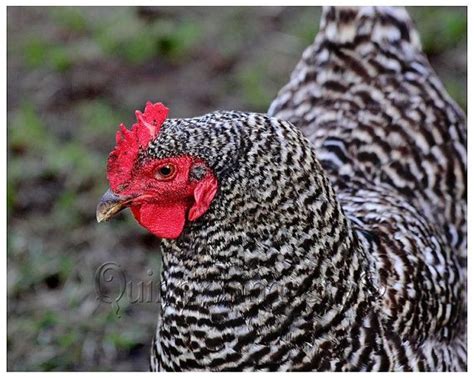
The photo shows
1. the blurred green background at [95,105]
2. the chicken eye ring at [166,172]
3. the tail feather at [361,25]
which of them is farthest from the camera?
the blurred green background at [95,105]

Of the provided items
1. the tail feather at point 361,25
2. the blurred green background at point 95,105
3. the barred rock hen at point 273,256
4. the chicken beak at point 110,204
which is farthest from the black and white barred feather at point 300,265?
the blurred green background at point 95,105

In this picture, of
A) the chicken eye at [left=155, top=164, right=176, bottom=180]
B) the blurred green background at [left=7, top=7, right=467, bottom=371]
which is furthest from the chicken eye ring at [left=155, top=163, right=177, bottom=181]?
the blurred green background at [left=7, top=7, right=467, bottom=371]

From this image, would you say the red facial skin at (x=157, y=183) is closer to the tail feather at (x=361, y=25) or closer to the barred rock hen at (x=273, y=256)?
the barred rock hen at (x=273, y=256)

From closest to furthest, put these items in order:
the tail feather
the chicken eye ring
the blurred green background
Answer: the chicken eye ring → the tail feather → the blurred green background

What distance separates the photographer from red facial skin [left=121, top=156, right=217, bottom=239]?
88.5 inches

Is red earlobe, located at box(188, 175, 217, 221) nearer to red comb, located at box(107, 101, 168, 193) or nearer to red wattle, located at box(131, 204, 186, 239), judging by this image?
red wattle, located at box(131, 204, 186, 239)

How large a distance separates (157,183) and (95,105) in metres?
2.68

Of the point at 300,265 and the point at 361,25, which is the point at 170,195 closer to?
the point at 300,265

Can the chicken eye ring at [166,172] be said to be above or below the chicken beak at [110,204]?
→ above

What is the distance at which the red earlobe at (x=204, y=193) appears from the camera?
2248 millimetres

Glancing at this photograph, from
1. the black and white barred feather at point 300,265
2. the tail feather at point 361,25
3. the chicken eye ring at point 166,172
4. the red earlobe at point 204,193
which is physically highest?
the tail feather at point 361,25

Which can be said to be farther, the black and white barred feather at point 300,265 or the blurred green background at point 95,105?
the blurred green background at point 95,105

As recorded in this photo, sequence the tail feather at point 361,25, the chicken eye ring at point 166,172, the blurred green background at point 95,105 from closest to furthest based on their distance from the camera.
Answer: the chicken eye ring at point 166,172 → the tail feather at point 361,25 → the blurred green background at point 95,105

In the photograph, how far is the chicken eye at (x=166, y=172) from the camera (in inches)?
88.4
